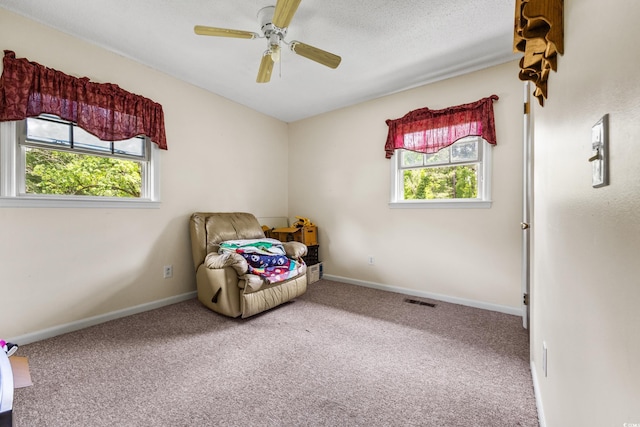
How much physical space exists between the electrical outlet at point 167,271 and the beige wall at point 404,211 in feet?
6.57

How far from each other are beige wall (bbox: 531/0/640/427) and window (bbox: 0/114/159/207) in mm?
3181

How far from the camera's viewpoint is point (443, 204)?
9.81 ft

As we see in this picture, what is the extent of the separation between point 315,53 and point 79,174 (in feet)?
7.70

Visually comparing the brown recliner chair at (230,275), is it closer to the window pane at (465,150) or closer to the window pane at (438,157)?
the window pane at (438,157)

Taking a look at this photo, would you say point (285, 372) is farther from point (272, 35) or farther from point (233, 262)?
point (272, 35)

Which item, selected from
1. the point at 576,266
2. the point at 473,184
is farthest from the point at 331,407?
the point at 473,184

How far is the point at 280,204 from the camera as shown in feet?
14.1

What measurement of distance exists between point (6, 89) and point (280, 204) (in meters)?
2.99

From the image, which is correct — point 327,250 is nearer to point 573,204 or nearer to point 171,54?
point 171,54

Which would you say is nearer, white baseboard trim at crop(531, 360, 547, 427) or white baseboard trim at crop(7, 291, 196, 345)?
white baseboard trim at crop(531, 360, 547, 427)

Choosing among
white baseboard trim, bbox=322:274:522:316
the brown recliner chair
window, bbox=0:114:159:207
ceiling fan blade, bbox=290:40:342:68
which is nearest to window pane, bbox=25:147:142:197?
window, bbox=0:114:159:207

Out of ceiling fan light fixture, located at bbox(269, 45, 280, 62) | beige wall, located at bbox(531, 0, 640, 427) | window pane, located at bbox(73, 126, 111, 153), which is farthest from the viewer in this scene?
window pane, located at bbox(73, 126, 111, 153)

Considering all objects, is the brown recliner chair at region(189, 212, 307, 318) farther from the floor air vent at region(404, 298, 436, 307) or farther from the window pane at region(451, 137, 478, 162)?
the window pane at region(451, 137, 478, 162)

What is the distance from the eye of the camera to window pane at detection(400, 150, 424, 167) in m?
3.24
